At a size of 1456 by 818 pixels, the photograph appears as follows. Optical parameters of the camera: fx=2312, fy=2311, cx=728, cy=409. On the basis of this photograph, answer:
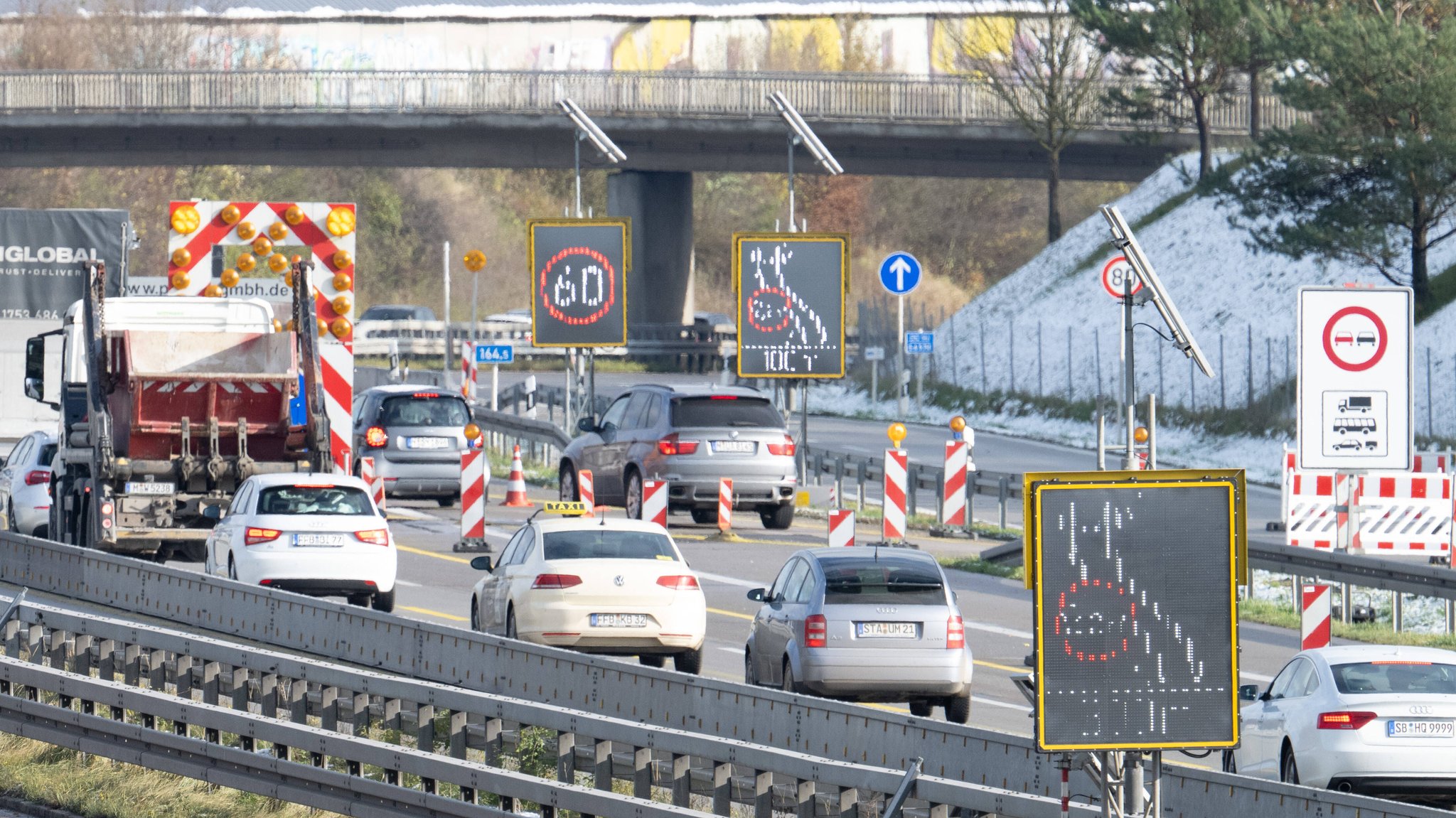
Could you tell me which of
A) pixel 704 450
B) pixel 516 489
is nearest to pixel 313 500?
pixel 704 450

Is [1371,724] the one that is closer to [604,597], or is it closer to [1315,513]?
[604,597]

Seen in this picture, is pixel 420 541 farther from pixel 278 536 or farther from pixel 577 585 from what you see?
pixel 577 585

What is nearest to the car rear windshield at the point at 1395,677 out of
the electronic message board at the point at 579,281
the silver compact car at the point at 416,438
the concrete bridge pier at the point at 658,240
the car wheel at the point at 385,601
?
the car wheel at the point at 385,601

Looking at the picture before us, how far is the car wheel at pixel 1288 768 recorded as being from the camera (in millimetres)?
13953

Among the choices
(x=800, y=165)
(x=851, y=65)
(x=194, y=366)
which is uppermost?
(x=851, y=65)

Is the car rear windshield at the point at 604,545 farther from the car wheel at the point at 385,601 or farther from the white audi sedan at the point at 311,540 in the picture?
the car wheel at the point at 385,601

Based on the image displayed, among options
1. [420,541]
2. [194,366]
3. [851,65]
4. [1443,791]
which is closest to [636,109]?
[851,65]

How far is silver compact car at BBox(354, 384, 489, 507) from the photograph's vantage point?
3231 centimetres

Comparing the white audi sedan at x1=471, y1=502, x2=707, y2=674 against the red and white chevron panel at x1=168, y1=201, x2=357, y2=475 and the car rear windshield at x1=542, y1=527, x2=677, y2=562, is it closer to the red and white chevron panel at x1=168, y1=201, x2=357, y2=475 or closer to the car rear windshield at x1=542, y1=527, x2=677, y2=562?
the car rear windshield at x1=542, y1=527, x2=677, y2=562

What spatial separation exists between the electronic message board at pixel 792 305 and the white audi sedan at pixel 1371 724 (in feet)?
65.3

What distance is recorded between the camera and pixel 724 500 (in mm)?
29531

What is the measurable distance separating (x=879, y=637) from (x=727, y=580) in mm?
9612

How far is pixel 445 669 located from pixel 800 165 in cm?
5880

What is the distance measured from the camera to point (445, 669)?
53.6 feet
